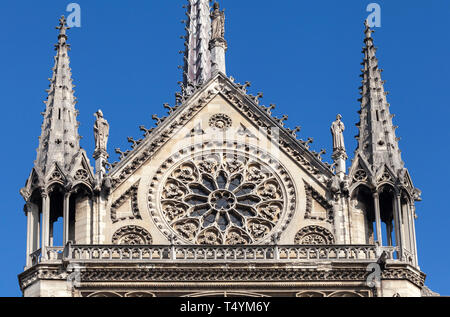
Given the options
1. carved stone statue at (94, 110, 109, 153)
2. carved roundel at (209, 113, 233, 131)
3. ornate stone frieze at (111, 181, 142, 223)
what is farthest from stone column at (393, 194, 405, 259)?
carved stone statue at (94, 110, 109, 153)

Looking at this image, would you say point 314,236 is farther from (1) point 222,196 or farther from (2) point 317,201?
(1) point 222,196

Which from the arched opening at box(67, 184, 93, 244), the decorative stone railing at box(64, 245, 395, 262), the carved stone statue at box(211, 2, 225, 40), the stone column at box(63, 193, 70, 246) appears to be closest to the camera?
the decorative stone railing at box(64, 245, 395, 262)

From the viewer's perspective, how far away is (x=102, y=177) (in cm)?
4616

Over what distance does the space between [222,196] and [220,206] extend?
0.96ft

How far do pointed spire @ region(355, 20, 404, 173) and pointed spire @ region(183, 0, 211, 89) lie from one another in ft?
56.1

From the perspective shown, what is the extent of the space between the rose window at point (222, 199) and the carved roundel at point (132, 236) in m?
0.74

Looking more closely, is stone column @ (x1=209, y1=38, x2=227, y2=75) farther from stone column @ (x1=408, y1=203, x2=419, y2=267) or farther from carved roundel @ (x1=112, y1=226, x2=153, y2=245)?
stone column @ (x1=408, y1=203, x2=419, y2=267)

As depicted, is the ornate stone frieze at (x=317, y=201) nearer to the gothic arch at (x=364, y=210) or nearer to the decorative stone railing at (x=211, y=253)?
the gothic arch at (x=364, y=210)

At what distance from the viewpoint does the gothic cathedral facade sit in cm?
4428

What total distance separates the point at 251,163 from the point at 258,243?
8.37 ft

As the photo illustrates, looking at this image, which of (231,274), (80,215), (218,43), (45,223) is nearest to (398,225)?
(231,274)

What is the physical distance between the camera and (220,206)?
152ft
